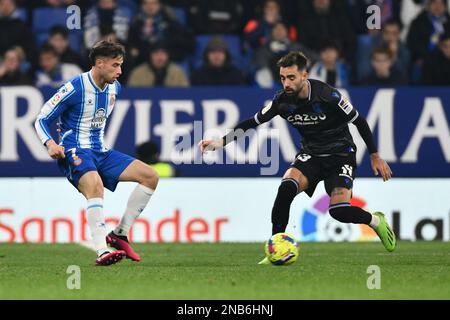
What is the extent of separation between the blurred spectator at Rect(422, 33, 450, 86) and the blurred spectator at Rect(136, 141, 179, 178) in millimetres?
3711

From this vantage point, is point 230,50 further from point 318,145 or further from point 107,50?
point 107,50

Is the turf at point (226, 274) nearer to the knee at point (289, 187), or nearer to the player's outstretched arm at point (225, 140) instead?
the knee at point (289, 187)

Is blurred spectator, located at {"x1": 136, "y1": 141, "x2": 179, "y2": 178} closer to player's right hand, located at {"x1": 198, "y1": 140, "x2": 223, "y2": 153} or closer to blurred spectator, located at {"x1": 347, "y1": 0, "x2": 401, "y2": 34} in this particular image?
blurred spectator, located at {"x1": 347, "y1": 0, "x2": 401, "y2": 34}

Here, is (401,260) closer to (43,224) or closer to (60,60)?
(43,224)

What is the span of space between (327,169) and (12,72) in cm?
639

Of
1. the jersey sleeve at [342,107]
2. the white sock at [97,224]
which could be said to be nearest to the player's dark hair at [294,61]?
the jersey sleeve at [342,107]

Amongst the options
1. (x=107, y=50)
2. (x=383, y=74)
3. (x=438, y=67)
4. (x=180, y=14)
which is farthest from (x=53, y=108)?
(x=180, y=14)

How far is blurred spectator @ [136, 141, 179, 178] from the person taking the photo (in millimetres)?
15812

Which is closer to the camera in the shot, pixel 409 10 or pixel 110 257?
pixel 110 257

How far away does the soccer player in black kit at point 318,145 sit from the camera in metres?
10.9

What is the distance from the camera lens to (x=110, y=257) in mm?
10500

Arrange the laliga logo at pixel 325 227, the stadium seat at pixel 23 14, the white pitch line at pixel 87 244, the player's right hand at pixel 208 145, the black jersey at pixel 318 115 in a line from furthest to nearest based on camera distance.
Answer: the stadium seat at pixel 23 14
the laliga logo at pixel 325 227
the white pitch line at pixel 87 244
the black jersey at pixel 318 115
the player's right hand at pixel 208 145

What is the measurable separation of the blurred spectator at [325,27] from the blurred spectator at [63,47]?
10.6 ft

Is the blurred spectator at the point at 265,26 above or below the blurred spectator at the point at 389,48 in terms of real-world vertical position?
above
